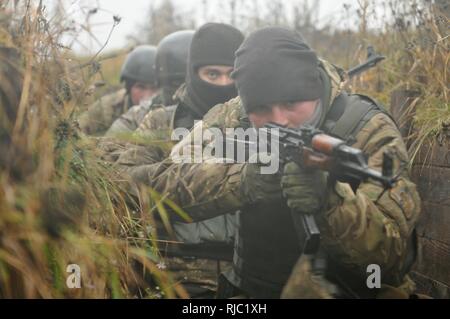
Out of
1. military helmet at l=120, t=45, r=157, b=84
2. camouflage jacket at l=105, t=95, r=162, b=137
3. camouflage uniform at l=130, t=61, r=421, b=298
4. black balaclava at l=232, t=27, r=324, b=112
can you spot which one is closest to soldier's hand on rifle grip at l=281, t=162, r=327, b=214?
camouflage uniform at l=130, t=61, r=421, b=298

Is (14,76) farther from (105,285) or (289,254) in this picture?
(289,254)

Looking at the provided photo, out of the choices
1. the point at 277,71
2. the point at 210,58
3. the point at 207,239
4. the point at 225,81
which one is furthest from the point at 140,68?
the point at 277,71

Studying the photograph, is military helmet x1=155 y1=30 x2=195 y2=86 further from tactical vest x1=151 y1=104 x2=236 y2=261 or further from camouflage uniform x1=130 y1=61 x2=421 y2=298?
camouflage uniform x1=130 y1=61 x2=421 y2=298

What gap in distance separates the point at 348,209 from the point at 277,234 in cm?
53

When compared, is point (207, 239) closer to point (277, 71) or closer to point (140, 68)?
point (277, 71)

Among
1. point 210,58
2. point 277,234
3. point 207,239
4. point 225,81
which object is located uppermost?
point 210,58

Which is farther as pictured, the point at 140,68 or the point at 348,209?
the point at 140,68

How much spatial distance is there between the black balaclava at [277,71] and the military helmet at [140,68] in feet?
14.5

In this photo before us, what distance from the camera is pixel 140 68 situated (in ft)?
25.5

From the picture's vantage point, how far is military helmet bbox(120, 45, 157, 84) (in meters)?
7.70

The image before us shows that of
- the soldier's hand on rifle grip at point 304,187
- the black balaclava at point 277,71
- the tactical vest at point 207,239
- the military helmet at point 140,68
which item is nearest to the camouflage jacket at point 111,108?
the military helmet at point 140,68

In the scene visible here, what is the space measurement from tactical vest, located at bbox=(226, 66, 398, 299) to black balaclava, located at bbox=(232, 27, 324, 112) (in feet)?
0.37

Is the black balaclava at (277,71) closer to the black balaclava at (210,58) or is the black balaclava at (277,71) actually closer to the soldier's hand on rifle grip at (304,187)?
the soldier's hand on rifle grip at (304,187)
